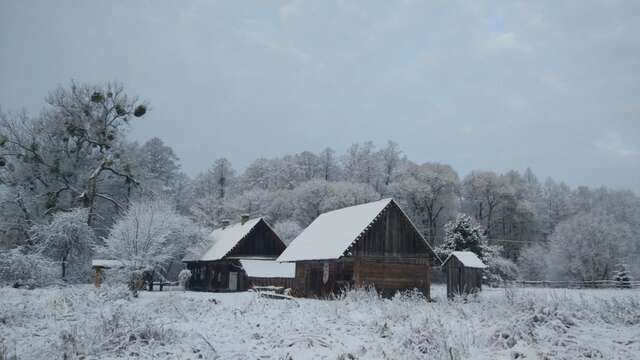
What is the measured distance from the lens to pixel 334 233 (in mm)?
34438

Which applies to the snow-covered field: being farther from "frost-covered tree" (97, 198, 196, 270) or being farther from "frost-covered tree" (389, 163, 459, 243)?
"frost-covered tree" (389, 163, 459, 243)

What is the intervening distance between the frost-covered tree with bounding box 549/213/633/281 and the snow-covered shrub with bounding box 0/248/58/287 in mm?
51865

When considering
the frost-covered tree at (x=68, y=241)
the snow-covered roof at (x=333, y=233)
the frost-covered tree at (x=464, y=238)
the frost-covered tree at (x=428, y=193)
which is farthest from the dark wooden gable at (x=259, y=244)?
the frost-covered tree at (x=428, y=193)

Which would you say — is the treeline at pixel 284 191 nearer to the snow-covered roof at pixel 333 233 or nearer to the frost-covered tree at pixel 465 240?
the frost-covered tree at pixel 465 240

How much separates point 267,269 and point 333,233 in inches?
398

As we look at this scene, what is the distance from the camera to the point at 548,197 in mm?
85312

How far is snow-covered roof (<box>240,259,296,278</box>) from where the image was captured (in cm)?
4088

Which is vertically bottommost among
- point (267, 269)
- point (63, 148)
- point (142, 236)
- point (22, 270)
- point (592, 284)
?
point (592, 284)

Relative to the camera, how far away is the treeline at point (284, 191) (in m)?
41.8

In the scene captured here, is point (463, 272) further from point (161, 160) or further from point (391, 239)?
point (161, 160)

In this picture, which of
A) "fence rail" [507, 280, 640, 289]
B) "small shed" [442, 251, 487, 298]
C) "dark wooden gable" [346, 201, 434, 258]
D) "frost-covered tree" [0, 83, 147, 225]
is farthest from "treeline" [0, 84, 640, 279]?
"small shed" [442, 251, 487, 298]

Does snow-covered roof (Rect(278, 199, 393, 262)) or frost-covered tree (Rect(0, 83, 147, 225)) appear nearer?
snow-covered roof (Rect(278, 199, 393, 262))

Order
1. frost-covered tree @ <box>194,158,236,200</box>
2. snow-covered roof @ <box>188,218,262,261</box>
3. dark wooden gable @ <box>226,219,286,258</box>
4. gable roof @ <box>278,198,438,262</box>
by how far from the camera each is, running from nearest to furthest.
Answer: gable roof @ <box>278,198,438,262</box>, snow-covered roof @ <box>188,218,262,261</box>, dark wooden gable @ <box>226,219,286,258</box>, frost-covered tree @ <box>194,158,236,200</box>

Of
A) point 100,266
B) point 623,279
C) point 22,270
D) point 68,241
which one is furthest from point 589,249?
point 22,270
